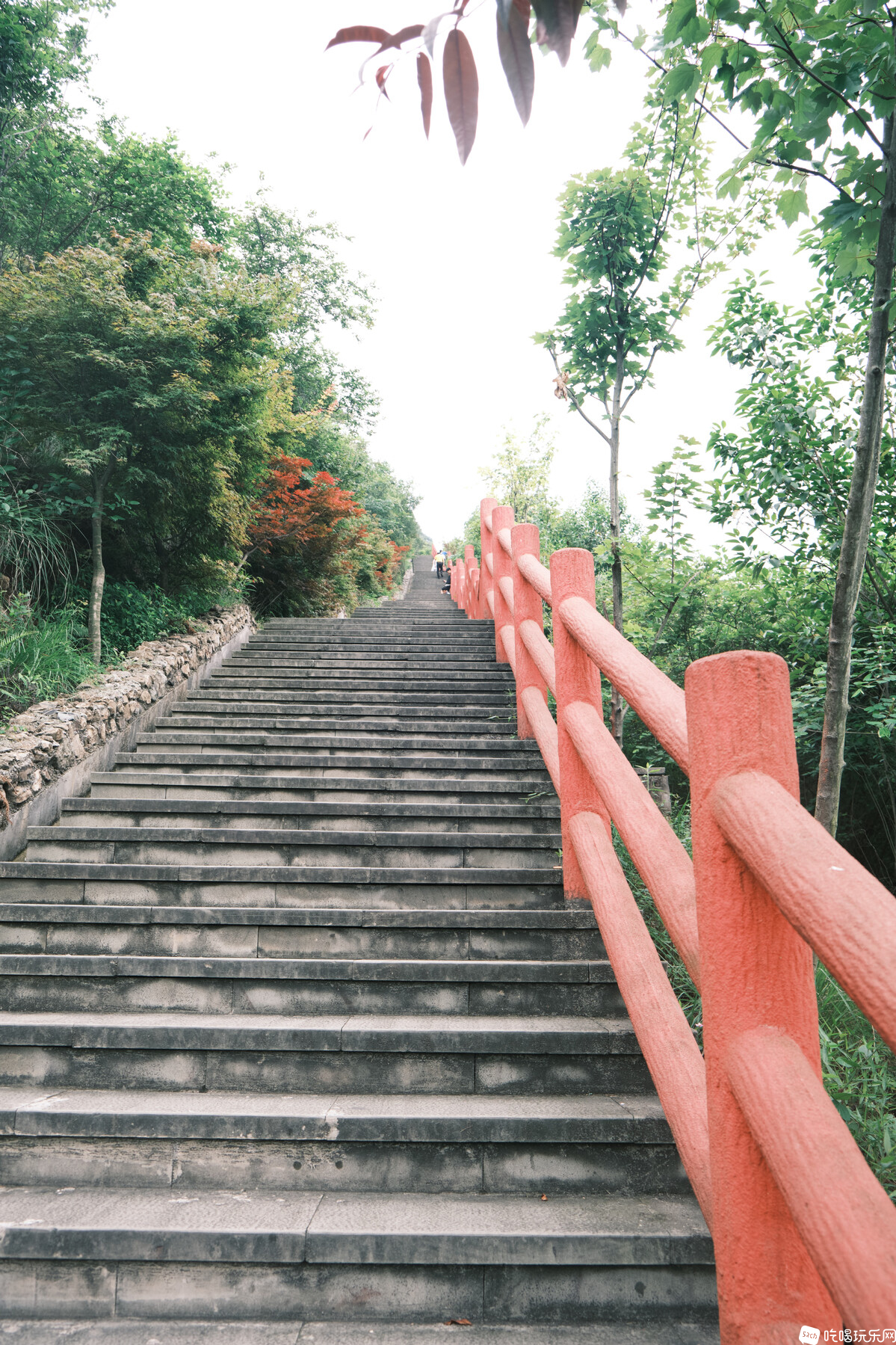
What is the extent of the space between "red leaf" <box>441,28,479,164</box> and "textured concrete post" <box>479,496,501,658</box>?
15.7 feet

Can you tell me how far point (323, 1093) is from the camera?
2041 millimetres

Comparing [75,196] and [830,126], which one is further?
[75,196]

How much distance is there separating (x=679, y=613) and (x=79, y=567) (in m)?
4.79

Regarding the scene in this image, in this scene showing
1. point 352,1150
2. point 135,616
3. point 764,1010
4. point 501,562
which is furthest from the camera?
point 135,616

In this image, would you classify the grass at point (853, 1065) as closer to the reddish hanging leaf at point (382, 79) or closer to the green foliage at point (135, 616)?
the reddish hanging leaf at point (382, 79)

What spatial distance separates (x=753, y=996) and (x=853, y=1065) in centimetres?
143

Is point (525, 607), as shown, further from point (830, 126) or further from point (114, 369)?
point (114, 369)

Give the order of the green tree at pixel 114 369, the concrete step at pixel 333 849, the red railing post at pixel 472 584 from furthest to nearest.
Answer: the red railing post at pixel 472 584
the green tree at pixel 114 369
the concrete step at pixel 333 849

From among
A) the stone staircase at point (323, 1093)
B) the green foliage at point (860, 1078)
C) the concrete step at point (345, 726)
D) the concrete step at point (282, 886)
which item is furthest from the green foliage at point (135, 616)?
the green foliage at point (860, 1078)

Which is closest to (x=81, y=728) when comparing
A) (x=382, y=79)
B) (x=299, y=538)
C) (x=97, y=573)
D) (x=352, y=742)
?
(x=352, y=742)

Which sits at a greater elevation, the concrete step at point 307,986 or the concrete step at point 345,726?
the concrete step at point 345,726

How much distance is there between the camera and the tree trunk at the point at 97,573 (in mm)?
5207

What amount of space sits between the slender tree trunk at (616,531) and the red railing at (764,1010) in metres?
2.57

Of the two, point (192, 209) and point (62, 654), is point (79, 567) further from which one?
point (192, 209)
